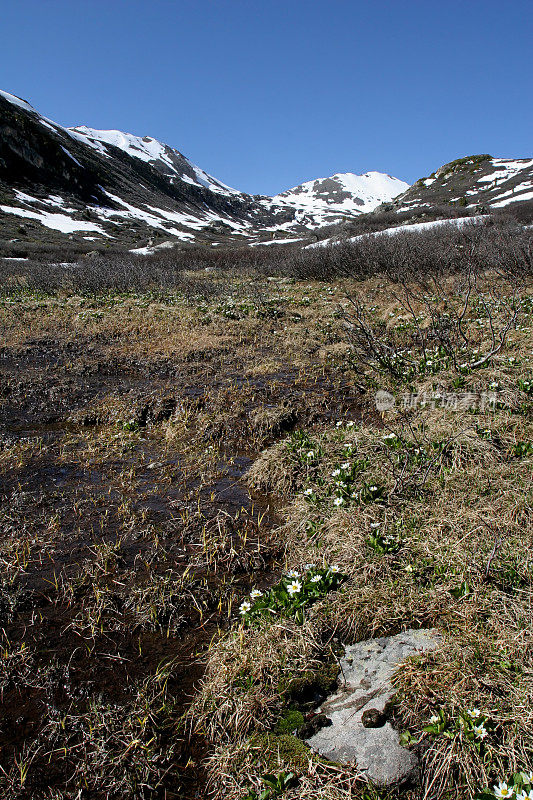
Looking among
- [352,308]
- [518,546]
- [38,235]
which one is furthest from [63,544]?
[38,235]

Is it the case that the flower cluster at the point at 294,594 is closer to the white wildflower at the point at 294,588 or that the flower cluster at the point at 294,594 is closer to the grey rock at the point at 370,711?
the white wildflower at the point at 294,588

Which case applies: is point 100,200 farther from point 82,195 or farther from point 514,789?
point 514,789

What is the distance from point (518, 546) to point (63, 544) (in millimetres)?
3489

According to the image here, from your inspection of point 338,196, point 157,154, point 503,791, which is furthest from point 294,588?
point 338,196

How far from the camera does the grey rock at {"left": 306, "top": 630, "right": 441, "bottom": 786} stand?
74.3 inches

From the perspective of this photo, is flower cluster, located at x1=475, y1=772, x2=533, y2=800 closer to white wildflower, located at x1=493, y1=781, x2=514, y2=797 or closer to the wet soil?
white wildflower, located at x1=493, y1=781, x2=514, y2=797

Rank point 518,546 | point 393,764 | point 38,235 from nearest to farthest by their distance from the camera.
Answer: point 393,764 → point 518,546 → point 38,235

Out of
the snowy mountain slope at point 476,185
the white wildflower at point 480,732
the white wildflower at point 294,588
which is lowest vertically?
the white wildflower at point 480,732

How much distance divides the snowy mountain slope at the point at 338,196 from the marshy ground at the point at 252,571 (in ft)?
305

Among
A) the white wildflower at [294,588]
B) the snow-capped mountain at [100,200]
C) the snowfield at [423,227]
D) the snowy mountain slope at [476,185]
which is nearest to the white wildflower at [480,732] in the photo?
the white wildflower at [294,588]

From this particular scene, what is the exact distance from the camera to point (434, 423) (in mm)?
4809

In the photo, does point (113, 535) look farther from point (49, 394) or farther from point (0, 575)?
point (49, 394)

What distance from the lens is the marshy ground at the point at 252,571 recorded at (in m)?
2.05

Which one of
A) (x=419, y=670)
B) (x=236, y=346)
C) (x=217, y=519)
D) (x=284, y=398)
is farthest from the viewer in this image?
(x=236, y=346)
